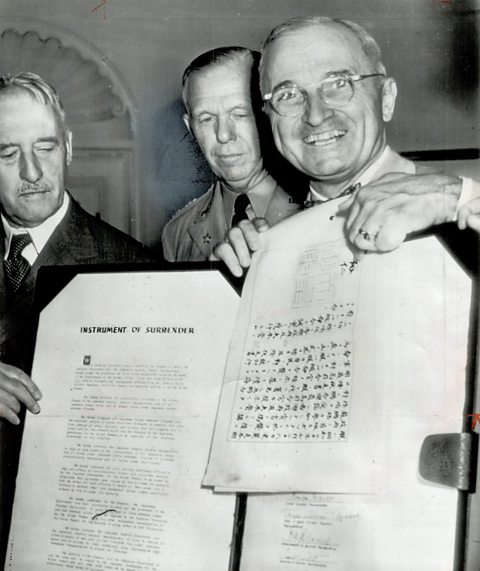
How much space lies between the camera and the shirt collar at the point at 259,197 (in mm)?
1265

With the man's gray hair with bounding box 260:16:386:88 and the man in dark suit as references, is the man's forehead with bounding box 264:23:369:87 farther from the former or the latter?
the man in dark suit

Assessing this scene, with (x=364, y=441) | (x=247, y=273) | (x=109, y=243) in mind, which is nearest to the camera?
(x=364, y=441)

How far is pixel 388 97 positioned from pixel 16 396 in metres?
0.84

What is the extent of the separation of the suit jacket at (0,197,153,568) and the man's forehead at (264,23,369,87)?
0.43 m

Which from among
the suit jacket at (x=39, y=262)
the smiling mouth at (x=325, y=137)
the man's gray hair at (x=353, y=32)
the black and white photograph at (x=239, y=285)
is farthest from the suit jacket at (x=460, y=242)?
the suit jacket at (x=39, y=262)

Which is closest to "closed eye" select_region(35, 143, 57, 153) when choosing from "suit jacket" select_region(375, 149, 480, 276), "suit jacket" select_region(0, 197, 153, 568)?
"suit jacket" select_region(0, 197, 153, 568)

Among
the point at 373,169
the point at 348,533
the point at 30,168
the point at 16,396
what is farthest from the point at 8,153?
the point at 348,533

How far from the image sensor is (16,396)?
1247mm

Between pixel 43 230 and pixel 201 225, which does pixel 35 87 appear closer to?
pixel 43 230

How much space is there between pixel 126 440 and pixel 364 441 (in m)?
0.41

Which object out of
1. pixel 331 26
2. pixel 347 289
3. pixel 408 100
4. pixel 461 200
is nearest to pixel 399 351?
pixel 347 289

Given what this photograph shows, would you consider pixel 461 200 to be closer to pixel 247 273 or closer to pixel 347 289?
pixel 347 289

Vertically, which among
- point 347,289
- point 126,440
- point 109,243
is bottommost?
point 126,440

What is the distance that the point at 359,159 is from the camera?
3.84ft
